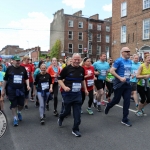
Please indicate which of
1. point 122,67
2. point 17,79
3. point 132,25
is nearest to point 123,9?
point 132,25

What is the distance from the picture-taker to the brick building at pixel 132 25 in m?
24.5

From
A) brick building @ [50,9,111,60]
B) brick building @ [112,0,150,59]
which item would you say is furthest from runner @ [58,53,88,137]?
brick building @ [50,9,111,60]

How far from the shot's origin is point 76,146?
14.9ft

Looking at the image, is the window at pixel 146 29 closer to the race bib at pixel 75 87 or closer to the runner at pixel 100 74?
the runner at pixel 100 74

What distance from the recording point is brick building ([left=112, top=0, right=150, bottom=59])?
24.5 meters

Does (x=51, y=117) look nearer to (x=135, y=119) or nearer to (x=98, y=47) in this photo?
(x=135, y=119)

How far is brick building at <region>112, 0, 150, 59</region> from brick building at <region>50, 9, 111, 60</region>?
18088 millimetres

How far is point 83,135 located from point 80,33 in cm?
4636

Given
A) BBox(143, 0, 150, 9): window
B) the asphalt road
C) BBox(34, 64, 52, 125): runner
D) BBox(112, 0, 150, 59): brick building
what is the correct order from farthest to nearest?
1. BBox(112, 0, 150, 59): brick building
2. BBox(143, 0, 150, 9): window
3. BBox(34, 64, 52, 125): runner
4. the asphalt road

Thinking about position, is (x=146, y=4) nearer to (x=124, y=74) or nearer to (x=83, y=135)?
(x=124, y=74)

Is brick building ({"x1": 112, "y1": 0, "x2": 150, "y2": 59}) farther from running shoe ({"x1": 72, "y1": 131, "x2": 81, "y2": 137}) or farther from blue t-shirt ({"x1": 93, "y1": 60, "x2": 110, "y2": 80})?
running shoe ({"x1": 72, "y1": 131, "x2": 81, "y2": 137})

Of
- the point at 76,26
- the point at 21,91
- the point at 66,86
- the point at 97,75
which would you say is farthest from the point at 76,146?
the point at 76,26

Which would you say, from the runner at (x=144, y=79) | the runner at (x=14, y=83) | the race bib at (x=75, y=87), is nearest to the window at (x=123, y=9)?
the runner at (x=144, y=79)

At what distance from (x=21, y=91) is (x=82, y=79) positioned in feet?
5.73
